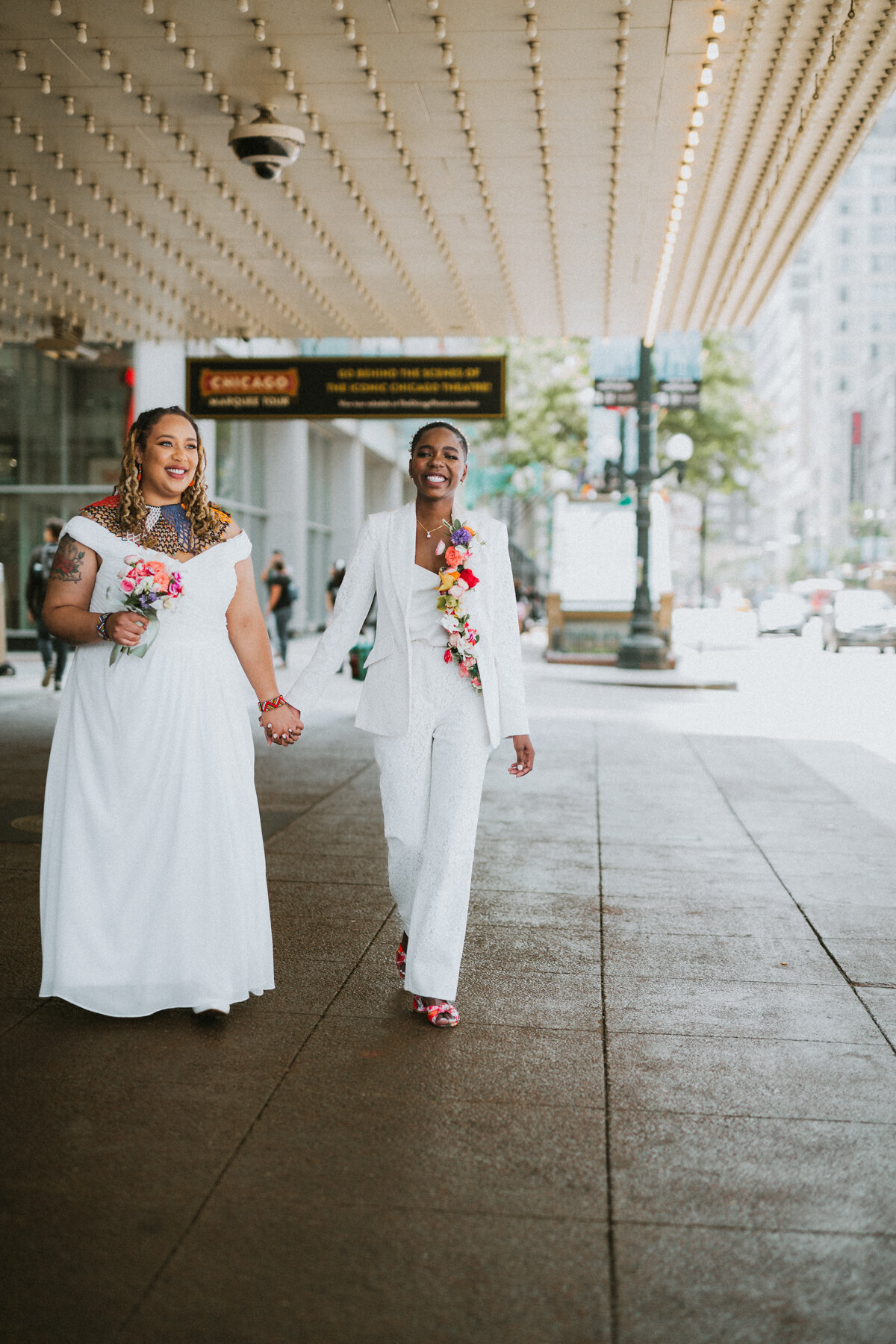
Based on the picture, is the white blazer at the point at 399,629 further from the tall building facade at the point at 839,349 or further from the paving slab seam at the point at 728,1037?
the tall building facade at the point at 839,349

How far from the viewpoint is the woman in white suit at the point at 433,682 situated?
14.2 feet

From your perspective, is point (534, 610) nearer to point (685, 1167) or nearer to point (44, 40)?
point (44, 40)

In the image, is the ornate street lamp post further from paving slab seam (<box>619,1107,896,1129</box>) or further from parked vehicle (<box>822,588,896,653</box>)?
paving slab seam (<box>619,1107,896,1129</box>)

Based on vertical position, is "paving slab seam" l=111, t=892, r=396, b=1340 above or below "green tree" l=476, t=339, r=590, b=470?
below

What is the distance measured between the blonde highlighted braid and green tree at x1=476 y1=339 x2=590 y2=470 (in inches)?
1287

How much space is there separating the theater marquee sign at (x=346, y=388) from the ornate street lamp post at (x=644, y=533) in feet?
31.7

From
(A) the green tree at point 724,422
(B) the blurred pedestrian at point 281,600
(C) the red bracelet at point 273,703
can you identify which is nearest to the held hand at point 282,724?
(C) the red bracelet at point 273,703

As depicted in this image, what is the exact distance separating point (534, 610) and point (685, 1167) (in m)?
41.7

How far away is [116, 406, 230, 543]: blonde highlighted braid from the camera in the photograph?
4.38 m

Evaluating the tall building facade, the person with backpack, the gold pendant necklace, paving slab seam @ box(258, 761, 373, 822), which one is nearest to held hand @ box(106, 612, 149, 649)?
the gold pendant necklace

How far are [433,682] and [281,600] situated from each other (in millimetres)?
16482

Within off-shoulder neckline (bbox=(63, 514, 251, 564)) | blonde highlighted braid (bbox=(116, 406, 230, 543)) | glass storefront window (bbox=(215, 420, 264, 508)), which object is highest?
glass storefront window (bbox=(215, 420, 264, 508))

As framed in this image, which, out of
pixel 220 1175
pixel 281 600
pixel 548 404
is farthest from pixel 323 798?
pixel 548 404

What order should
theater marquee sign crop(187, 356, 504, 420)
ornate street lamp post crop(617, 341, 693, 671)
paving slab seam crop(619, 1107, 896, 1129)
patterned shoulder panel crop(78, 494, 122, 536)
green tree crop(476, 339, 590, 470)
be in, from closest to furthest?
paving slab seam crop(619, 1107, 896, 1129), patterned shoulder panel crop(78, 494, 122, 536), theater marquee sign crop(187, 356, 504, 420), ornate street lamp post crop(617, 341, 693, 671), green tree crop(476, 339, 590, 470)
